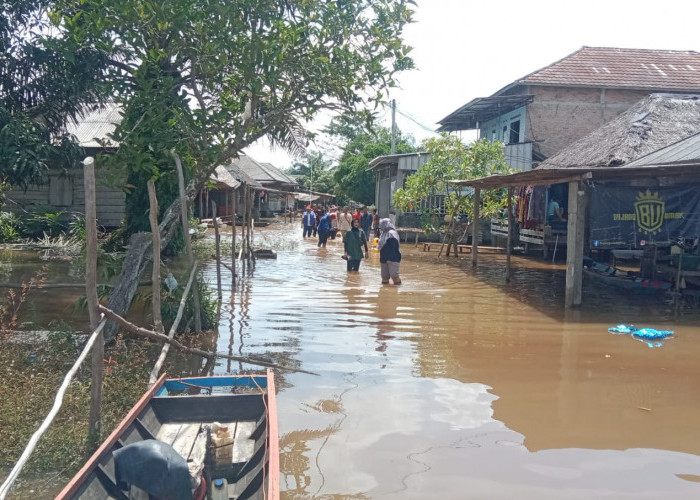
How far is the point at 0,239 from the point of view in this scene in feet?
62.6

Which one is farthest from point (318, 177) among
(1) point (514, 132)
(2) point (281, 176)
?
(1) point (514, 132)

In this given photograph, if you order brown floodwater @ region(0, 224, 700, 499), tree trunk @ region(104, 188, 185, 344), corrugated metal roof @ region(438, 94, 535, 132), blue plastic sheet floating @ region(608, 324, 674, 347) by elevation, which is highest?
corrugated metal roof @ region(438, 94, 535, 132)

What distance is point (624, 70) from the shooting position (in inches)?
985

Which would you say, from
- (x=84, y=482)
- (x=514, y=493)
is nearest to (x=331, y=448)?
(x=514, y=493)

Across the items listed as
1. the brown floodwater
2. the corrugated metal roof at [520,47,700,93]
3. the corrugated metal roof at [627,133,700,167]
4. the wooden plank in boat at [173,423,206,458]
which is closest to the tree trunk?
the brown floodwater

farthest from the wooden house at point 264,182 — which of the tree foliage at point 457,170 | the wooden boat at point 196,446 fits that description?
the wooden boat at point 196,446

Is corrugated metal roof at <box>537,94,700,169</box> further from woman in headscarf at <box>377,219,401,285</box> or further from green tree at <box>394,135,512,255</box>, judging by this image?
woman in headscarf at <box>377,219,401,285</box>

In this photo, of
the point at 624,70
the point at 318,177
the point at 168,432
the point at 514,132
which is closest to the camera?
the point at 168,432

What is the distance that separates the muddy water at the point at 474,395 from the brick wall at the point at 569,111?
12.8 metres

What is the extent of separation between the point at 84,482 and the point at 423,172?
1792 centimetres

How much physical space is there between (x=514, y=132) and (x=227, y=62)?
752 inches

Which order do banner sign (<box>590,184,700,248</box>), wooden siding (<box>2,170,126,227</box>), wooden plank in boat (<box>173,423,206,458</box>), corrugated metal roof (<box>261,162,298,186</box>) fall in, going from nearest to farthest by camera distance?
1. wooden plank in boat (<box>173,423,206,458</box>)
2. banner sign (<box>590,184,700,248</box>)
3. wooden siding (<box>2,170,126,227</box>)
4. corrugated metal roof (<box>261,162,298,186</box>)

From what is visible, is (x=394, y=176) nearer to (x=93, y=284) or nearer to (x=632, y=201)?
(x=632, y=201)

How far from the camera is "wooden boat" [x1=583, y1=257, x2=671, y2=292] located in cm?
1333
